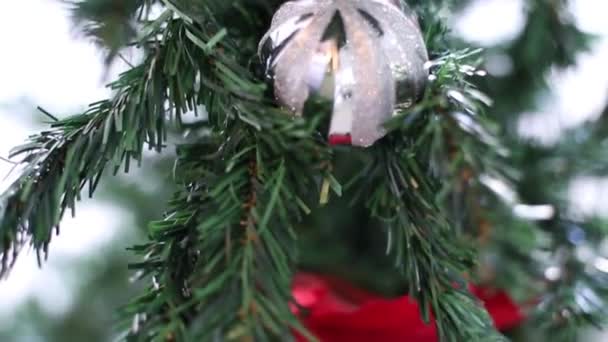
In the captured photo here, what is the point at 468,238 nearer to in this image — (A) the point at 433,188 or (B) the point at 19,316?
(A) the point at 433,188

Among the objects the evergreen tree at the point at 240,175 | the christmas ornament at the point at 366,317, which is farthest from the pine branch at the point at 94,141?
the christmas ornament at the point at 366,317

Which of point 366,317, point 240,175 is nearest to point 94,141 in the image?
point 240,175

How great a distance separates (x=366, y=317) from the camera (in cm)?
47

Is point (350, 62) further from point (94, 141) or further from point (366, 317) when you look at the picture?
point (366, 317)

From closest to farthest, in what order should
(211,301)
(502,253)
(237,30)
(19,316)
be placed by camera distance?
(211,301) → (237,30) → (502,253) → (19,316)

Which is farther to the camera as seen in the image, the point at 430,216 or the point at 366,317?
the point at 366,317

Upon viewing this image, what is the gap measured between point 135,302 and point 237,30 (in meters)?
0.16

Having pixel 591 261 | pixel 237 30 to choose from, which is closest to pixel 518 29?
pixel 591 261

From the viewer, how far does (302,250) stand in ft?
1.94


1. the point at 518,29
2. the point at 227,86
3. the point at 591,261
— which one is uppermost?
the point at 227,86

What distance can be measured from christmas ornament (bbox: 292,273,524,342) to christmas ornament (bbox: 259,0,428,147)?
213 mm

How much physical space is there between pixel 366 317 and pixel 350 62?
0.25 metres

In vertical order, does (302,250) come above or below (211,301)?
below

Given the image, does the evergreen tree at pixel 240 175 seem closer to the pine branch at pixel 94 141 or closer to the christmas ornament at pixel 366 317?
the pine branch at pixel 94 141
